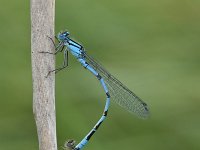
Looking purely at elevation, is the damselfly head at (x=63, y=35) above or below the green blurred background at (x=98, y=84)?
above

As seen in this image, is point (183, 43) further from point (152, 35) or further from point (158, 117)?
point (158, 117)

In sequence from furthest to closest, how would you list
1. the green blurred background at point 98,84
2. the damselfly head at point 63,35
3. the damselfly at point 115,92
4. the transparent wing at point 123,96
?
the green blurred background at point 98,84 < the transparent wing at point 123,96 < the damselfly at point 115,92 < the damselfly head at point 63,35

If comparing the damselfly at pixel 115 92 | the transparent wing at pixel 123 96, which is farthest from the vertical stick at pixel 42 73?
the transparent wing at pixel 123 96

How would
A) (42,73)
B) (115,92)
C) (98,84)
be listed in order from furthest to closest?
(98,84)
(115,92)
(42,73)

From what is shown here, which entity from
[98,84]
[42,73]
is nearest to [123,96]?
[98,84]

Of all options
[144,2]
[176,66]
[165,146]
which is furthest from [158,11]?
[165,146]

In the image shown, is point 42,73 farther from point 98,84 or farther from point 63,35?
point 98,84

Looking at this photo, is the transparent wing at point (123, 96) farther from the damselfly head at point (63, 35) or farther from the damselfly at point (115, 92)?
the damselfly head at point (63, 35)
